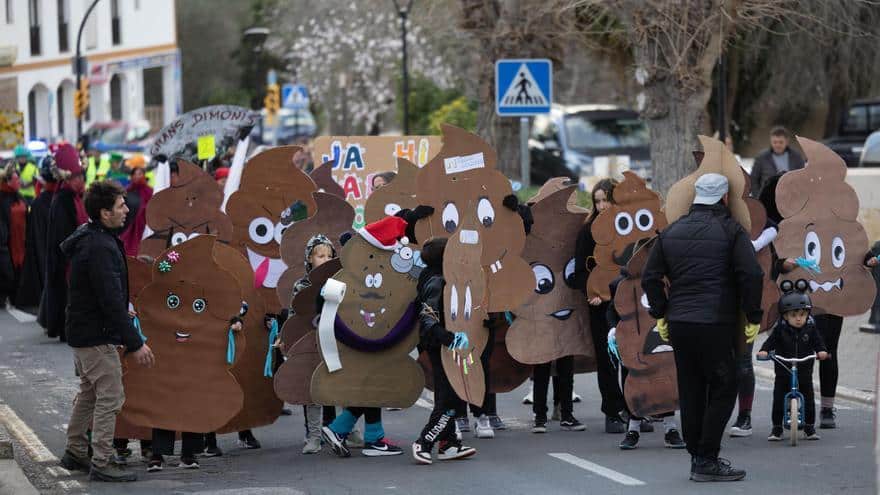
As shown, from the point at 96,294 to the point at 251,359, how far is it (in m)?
1.58

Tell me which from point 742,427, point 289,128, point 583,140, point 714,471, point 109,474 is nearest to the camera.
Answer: point 714,471

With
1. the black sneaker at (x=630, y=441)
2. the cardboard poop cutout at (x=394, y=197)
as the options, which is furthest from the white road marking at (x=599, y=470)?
the cardboard poop cutout at (x=394, y=197)

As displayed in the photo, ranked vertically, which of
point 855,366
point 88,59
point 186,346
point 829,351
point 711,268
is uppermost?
point 88,59

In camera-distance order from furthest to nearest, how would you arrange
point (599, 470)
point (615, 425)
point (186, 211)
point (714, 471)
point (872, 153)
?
1. point (872, 153)
2. point (186, 211)
3. point (615, 425)
4. point (599, 470)
5. point (714, 471)

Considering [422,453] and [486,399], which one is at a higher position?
[486,399]

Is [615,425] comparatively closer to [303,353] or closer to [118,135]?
[303,353]

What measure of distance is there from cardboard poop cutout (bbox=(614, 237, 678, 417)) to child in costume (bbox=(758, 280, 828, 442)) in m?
0.68

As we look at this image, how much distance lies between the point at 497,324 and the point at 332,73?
1647 inches

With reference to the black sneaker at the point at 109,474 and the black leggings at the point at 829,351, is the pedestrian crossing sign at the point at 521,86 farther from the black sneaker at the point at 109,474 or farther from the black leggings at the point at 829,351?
the black sneaker at the point at 109,474

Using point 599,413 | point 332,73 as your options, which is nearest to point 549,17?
point 599,413

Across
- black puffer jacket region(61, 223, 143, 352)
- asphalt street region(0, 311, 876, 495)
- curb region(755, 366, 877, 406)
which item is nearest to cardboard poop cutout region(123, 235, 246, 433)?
asphalt street region(0, 311, 876, 495)

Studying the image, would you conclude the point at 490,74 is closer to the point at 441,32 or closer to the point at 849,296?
the point at 441,32

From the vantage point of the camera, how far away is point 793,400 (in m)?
9.45

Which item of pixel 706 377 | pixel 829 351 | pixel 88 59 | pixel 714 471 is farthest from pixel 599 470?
pixel 88 59
